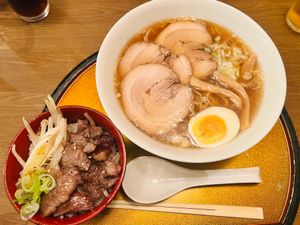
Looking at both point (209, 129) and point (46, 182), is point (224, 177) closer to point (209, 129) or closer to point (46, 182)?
point (209, 129)

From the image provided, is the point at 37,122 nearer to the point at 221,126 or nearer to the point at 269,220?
the point at 221,126

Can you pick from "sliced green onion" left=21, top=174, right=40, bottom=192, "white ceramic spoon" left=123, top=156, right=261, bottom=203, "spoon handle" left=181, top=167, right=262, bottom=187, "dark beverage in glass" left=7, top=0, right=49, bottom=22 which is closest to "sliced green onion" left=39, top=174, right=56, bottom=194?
"sliced green onion" left=21, top=174, right=40, bottom=192

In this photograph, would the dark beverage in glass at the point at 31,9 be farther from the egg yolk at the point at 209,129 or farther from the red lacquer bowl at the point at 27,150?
the egg yolk at the point at 209,129

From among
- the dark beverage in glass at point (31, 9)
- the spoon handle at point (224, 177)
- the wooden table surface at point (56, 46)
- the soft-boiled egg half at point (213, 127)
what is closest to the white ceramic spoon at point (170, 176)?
the spoon handle at point (224, 177)

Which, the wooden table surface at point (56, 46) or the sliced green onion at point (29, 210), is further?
the wooden table surface at point (56, 46)

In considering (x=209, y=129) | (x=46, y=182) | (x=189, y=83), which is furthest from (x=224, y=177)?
(x=46, y=182)

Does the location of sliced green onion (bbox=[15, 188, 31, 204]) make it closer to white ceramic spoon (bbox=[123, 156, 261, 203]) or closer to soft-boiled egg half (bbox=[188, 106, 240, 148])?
white ceramic spoon (bbox=[123, 156, 261, 203])

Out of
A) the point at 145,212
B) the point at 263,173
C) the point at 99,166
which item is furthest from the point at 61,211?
the point at 263,173
